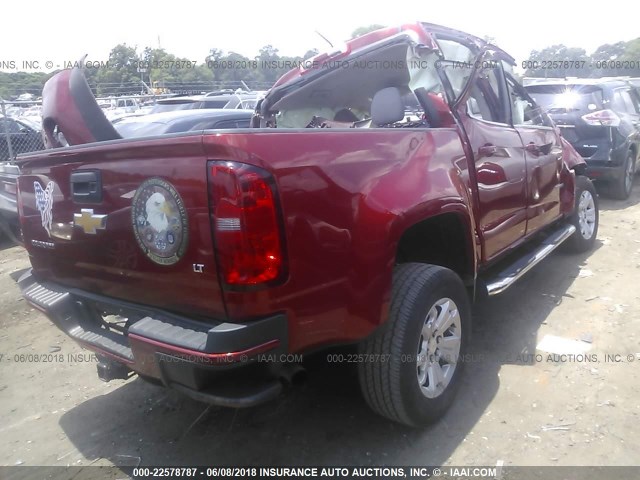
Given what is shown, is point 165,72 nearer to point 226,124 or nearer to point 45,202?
point 226,124

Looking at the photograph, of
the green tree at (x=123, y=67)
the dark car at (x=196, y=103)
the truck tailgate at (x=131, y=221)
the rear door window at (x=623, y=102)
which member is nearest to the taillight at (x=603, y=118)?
the rear door window at (x=623, y=102)

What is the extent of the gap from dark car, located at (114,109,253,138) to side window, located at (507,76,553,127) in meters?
3.47

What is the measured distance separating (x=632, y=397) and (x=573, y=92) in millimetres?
5823

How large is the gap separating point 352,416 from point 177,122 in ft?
13.9

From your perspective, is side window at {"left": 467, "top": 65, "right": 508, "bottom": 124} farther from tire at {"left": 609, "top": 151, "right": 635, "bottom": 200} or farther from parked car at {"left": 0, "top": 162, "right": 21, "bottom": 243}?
parked car at {"left": 0, "top": 162, "right": 21, "bottom": 243}

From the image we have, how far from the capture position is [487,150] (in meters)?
3.34

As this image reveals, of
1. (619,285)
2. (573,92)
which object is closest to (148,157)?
(619,285)

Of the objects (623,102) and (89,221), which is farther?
(623,102)

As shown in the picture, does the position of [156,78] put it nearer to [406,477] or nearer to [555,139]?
[555,139]

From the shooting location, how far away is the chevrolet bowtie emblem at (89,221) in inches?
94.4

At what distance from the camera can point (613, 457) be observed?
2512 mm

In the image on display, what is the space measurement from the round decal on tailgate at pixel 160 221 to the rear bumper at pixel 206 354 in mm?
281

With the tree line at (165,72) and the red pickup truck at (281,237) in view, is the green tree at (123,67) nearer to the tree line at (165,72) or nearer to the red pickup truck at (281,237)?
the tree line at (165,72)

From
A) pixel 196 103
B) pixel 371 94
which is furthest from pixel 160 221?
pixel 196 103
